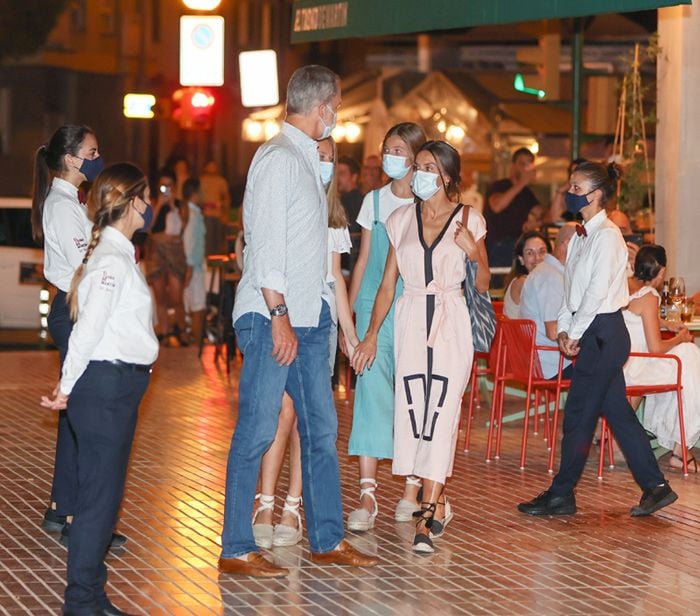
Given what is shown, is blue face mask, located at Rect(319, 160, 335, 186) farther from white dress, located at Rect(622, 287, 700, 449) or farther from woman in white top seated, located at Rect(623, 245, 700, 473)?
white dress, located at Rect(622, 287, 700, 449)

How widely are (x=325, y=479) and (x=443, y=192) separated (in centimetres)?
160

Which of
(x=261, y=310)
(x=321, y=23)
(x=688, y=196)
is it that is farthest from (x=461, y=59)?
(x=261, y=310)

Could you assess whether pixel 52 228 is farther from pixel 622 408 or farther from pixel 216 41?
pixel 216 41

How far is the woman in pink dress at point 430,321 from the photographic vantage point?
24.0ft

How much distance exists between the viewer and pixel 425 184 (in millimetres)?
7297

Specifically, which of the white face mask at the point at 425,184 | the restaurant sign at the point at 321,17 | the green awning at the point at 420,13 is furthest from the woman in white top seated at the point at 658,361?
the restaurant sign at the point at 321,17

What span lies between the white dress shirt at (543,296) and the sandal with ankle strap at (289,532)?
313 centimetres

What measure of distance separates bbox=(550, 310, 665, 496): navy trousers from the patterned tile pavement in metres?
0.26

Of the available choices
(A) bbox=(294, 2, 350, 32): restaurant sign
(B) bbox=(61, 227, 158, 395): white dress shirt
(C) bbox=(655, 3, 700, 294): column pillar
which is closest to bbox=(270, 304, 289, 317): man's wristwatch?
(B) bbox=(61, 227, 158, 395): white dress shirt

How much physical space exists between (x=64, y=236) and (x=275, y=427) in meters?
1.44

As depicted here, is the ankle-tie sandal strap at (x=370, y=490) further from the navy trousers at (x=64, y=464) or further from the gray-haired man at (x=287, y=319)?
the navy trousers at (x=64, y=464)

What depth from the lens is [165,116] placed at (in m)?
31.0

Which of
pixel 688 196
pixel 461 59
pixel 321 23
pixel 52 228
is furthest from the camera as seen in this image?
pixel 461 59

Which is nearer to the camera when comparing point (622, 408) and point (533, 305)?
point (622, 408)
